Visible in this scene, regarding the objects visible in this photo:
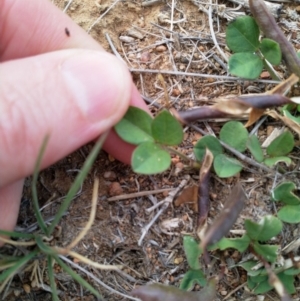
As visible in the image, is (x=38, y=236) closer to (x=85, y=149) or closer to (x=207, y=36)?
(x=85, y=149)

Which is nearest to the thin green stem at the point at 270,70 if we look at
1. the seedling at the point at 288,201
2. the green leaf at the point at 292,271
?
the seedling at the point at 288,201

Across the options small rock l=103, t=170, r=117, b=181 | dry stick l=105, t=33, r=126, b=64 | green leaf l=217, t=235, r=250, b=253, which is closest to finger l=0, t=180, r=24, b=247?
small rock l=103, t=170, r=117, b=181

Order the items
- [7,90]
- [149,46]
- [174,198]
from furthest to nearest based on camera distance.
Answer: [149,46], [174,198], [7,90]

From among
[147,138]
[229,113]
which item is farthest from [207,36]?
[147,138]

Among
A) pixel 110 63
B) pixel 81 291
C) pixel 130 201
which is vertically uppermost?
pixel 110 63

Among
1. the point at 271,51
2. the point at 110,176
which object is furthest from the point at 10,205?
the point at 271,51
